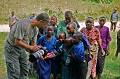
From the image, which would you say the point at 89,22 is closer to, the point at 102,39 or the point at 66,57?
the point at 102,39

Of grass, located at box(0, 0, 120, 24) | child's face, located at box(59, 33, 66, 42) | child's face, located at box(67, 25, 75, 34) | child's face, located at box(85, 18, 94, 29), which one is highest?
child's face, located at box(85, 18, 94, 29)

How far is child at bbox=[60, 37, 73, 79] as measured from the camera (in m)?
6.34

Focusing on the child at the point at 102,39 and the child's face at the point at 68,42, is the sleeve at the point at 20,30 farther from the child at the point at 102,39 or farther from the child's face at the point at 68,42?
the child at the point at 102,39

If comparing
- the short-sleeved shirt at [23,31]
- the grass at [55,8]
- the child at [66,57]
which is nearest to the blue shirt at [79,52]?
the child at [66,57]

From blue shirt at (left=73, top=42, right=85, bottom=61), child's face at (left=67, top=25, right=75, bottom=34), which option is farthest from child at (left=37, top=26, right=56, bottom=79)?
blue shirt at (left=73, top=42, right=85, bottom=61)

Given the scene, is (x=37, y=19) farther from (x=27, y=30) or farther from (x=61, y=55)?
(x=61, y=55)

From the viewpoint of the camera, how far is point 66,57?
655 cm

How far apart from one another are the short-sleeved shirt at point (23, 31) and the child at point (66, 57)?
86 centimetres

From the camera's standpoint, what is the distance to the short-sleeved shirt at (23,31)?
219 inches

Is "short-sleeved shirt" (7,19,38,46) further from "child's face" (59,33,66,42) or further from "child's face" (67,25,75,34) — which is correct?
"child's face" (59,33,66,42)

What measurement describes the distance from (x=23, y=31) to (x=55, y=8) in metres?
18.7

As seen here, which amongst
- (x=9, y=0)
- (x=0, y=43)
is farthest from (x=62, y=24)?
(x=9, y=0)

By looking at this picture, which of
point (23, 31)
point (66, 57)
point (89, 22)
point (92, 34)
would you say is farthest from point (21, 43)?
point (92, 34)

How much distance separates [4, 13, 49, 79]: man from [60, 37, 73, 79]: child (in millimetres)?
754
